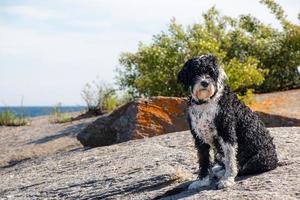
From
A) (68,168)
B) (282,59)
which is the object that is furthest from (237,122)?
(282,59)

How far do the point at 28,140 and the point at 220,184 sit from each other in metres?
9.95

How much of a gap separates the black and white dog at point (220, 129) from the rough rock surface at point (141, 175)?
Answer: 22cm

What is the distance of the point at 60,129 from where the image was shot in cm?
1797

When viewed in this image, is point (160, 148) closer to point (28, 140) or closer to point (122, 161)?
point (122, 161)

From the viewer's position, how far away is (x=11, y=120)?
21.5 metres

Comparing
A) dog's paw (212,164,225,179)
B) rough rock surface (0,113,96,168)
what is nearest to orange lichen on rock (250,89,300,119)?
rough rock surface (0,113,96,168)

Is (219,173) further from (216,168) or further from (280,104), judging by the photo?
(280,104)

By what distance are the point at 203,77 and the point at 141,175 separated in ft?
7.49

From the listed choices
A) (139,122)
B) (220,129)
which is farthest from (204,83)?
(139,122)

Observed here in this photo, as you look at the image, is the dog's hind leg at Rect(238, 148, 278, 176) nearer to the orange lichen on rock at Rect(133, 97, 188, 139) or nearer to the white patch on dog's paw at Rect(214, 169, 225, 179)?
the white patch on dog's paw at Rect(214, 169, 225, 179)

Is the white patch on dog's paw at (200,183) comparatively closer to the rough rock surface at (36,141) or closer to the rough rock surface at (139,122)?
the rough rock surface at (139,122)

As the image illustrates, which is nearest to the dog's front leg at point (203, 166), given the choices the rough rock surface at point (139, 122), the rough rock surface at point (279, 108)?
the rough rock surface at point (139, 122)

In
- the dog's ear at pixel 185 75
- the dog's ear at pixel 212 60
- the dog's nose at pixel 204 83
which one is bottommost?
the dog's nose at pixel 204 83

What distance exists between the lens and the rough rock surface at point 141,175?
8.16m
